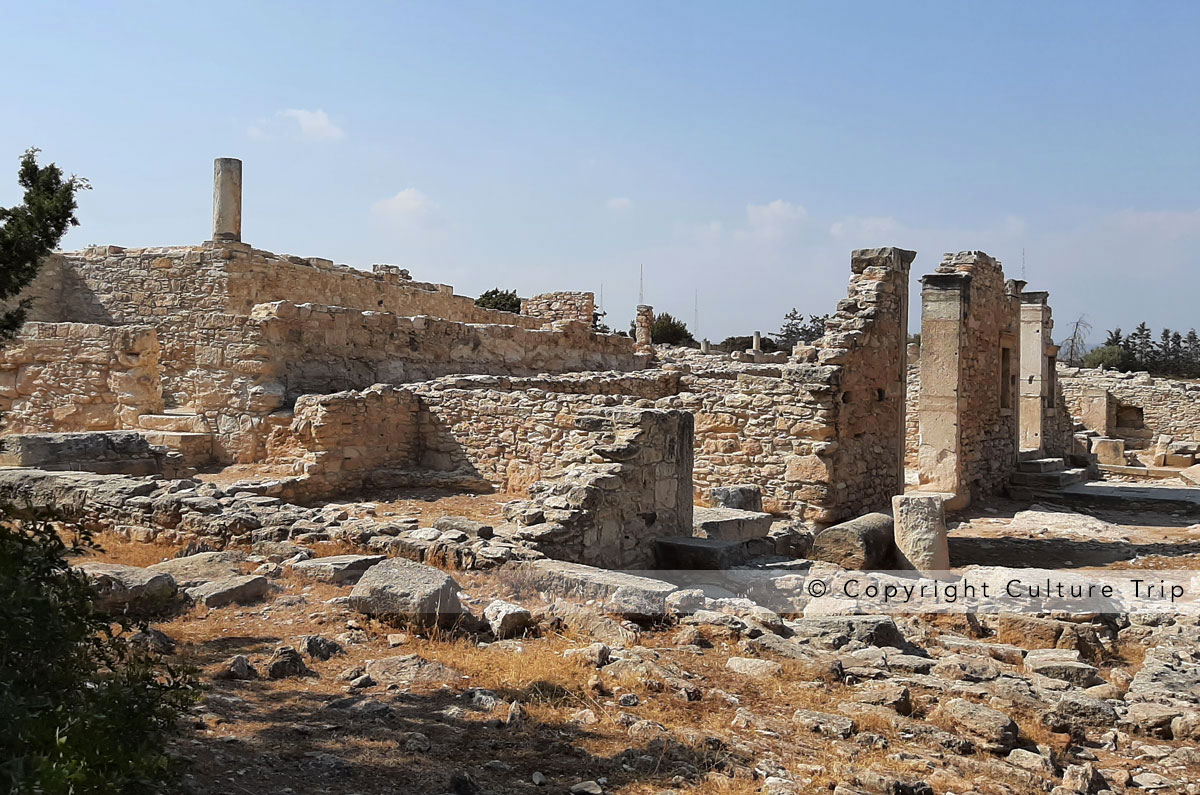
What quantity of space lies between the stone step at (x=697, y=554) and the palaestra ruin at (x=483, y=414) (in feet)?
0.07

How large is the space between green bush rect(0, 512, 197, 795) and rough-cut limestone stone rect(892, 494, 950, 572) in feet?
26.3

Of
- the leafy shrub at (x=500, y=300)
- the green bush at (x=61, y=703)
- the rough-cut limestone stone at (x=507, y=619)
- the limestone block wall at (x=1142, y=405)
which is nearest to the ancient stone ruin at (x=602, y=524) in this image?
the rough-cut limestone stone at (x=507, y=619)

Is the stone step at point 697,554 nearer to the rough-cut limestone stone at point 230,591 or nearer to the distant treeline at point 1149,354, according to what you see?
the rough-cut limestone stone at point 230,591

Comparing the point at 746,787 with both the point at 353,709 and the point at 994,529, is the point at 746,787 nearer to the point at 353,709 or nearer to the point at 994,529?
the point at 353,709

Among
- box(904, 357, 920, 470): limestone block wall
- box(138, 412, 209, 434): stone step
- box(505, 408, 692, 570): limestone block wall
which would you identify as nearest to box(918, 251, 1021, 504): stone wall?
box(904, 357, 920, 470): limestone block wall

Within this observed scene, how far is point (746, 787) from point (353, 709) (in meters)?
1.86

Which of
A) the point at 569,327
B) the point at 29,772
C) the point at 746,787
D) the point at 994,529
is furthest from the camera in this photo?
the point at 569,327

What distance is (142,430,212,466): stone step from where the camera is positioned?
1230 cm

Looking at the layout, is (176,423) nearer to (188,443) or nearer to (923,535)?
(188,443)

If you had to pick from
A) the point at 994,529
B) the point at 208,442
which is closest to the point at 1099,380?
the point at 994,529

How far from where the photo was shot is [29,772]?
204cm

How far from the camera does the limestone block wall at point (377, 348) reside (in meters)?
13.0

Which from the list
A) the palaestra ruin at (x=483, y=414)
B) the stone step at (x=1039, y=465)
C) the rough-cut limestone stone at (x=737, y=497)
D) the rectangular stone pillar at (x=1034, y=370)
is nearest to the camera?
the palaestra ruin at (x=483, y=414)

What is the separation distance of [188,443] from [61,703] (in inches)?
424
